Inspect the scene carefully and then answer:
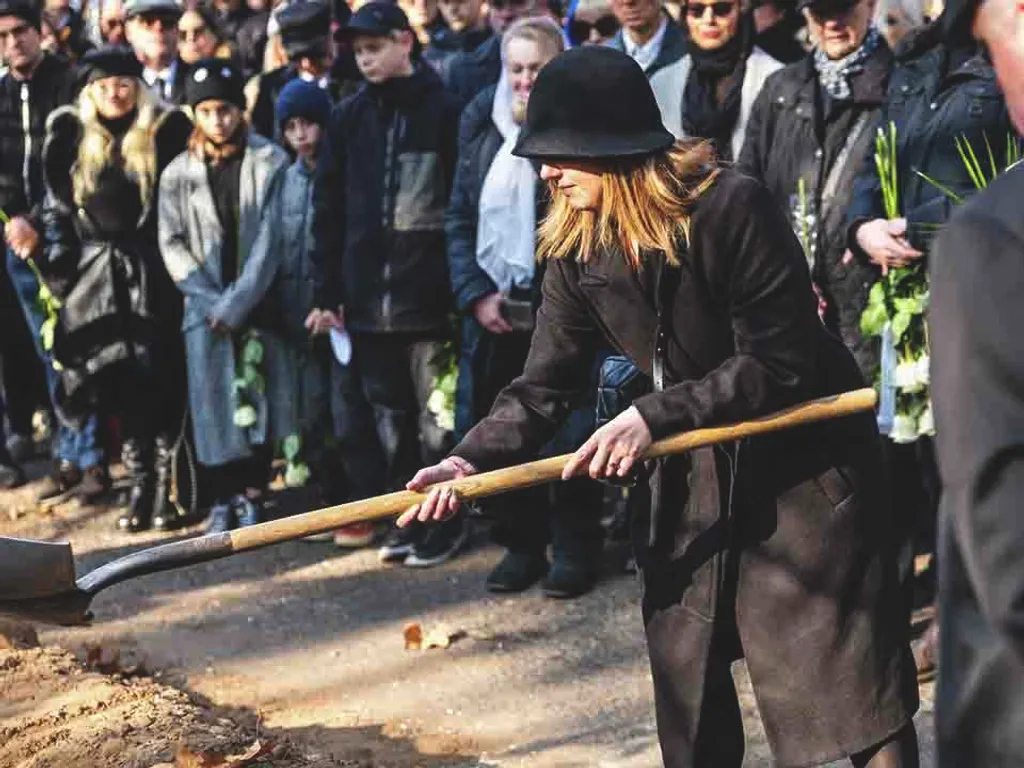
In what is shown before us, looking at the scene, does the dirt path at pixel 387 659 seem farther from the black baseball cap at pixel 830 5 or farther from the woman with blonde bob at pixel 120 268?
the black baseball cap at pixel 830 5

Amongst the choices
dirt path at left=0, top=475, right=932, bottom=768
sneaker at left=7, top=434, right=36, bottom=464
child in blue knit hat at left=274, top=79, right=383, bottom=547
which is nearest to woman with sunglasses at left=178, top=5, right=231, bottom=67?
child in blue knit hat at left=274, top=79, right=383, bottom=547

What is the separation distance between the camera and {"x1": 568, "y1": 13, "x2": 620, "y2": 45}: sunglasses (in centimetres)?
749

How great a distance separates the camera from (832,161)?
603cm

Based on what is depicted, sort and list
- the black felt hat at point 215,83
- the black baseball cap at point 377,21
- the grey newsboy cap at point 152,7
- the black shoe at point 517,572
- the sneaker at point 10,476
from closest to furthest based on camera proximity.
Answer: the black shoe at point 517,572 → the black baseball cap at point 377,21 → the black felt hat at point 215,83 → the grey newsboy cap at point 152,7 → the sneaker at point 10,476

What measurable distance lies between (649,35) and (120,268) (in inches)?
109

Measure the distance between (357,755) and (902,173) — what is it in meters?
2.55

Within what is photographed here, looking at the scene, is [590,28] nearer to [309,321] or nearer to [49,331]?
[309,321]

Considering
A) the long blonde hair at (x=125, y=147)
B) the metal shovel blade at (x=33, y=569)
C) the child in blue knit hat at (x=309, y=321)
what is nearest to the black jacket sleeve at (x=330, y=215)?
the child in blue knit hat at (x=309, y=321)

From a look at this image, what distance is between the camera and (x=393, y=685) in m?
6.00

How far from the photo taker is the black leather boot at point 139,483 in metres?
8.26

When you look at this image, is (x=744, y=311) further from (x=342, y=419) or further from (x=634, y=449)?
(x=342, y=419)

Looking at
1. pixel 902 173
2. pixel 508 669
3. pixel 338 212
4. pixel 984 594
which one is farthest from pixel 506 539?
pixel 984 594

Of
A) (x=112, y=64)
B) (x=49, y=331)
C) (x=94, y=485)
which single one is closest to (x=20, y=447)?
(x=94, y=485)

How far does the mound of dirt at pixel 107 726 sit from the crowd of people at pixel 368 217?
4.85 ft
